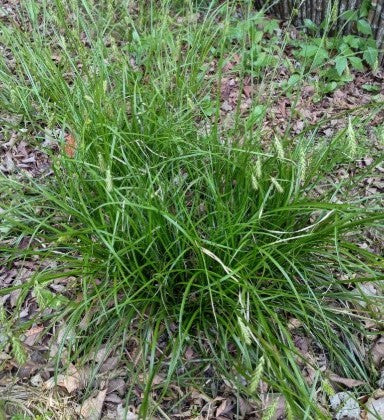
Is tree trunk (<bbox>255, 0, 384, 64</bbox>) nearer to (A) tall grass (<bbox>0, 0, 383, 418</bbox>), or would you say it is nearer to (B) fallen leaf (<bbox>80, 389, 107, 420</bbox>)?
(A) tall grass (<bbox>0, 0, 383, 418</bbox>)

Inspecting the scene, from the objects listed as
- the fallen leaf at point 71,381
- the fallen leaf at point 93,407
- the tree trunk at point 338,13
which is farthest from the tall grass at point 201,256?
the tree trunk at point 338,13

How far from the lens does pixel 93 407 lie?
94.3 inches

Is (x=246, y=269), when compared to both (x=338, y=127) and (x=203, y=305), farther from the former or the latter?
(x=338, y=127)

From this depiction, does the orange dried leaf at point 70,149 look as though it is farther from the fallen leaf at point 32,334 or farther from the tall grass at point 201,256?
→ the fallen leaf at point 32,334

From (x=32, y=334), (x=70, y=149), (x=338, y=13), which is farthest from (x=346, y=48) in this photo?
(x=32, y=334)

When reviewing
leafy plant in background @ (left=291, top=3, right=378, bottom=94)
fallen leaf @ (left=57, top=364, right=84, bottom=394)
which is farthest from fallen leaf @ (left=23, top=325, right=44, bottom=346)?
leafy plant in background @ (left=291, top=3, right=378, bottom=94)

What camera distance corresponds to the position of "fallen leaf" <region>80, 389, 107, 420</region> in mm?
2379

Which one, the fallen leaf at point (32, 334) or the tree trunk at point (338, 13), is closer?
the fallen leaf at point (32, 334)

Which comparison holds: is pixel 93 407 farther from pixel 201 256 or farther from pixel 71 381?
pixel 201 256

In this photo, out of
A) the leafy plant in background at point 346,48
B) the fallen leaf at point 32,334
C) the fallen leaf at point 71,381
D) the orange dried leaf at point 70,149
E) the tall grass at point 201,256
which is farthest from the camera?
the leafy plant in background at point 346,48

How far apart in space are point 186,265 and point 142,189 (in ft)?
1.65

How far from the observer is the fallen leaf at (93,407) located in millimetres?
2379

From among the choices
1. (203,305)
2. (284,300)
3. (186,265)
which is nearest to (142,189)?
(186,265)

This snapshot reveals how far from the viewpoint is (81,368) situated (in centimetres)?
250
